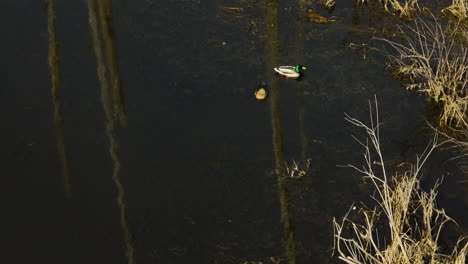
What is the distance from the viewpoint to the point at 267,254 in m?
7.80

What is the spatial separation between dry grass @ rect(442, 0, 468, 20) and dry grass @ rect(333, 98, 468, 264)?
12.1ft

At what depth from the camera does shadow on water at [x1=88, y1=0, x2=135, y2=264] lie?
8273 mm

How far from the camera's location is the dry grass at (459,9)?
38.0 feet

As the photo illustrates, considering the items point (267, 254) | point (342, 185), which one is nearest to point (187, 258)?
point (267, 254)

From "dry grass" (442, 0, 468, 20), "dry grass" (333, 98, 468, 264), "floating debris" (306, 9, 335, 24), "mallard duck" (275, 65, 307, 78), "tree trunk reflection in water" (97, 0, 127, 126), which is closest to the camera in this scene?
"dry grass" (333, 98, 468, 264)

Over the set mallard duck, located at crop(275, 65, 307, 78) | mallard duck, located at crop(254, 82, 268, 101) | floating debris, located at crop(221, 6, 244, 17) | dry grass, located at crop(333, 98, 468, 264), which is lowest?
dry grass, located at crop(333, 98, 468, 264)

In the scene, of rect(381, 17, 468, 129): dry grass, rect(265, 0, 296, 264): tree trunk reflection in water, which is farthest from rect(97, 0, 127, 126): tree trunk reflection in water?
rect(381, 17, 468, 129): dry grass

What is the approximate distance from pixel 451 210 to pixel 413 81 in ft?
8.44

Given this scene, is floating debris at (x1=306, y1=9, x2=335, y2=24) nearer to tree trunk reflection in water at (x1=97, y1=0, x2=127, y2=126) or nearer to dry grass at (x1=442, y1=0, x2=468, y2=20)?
dry grass at (x1=442, y1=0, x2=468, y2=20)

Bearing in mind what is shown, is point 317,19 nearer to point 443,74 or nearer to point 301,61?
point 301,61

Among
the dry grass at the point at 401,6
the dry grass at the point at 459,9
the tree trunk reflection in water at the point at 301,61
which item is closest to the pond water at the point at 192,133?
the tree trunk reflection in water at the point at 301,61

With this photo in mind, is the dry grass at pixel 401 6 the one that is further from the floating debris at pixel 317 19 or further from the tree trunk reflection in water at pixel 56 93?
the tree trunk reflection in water at pixel 56 93

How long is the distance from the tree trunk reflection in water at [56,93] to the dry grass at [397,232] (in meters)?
3.29

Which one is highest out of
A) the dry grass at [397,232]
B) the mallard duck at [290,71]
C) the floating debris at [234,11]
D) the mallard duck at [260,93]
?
the floating debris at [234,11]
